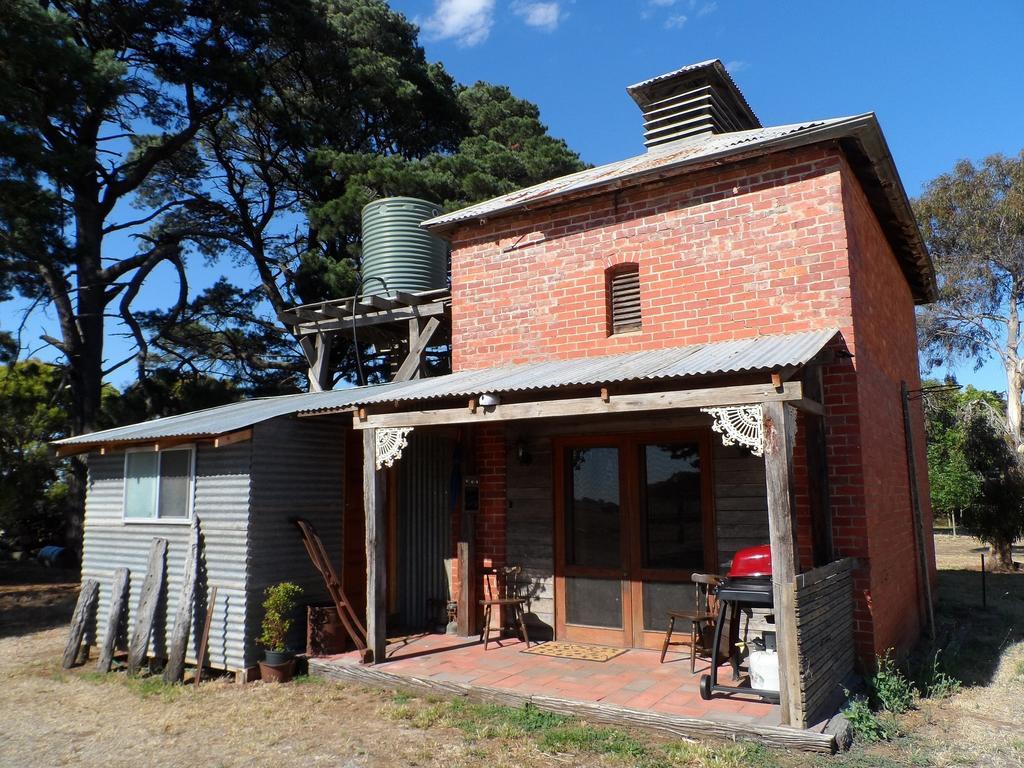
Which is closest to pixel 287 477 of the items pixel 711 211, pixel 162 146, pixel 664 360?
pixel 664 360

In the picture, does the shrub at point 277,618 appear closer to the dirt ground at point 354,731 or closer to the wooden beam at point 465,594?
the dirt ground at point 354,731

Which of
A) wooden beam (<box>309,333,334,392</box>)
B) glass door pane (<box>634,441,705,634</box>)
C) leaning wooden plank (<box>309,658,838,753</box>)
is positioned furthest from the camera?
wooden beam (<box>309,333,334,392</box>)

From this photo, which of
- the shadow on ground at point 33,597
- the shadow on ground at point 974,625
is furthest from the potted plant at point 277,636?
the shadow on ground at point 974,625

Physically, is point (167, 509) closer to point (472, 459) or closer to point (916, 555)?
point (472, 459)

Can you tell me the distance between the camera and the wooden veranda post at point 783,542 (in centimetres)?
507

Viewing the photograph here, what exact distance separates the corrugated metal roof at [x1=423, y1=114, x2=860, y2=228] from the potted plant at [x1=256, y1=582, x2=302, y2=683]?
16.3 ft

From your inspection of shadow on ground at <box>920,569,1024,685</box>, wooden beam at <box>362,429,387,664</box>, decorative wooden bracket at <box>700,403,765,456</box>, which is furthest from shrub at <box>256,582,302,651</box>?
shadow on ground at <box>920,569,1024,685</box>

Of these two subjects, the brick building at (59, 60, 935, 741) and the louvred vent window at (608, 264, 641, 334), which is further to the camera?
the louvred vent window at (608, 264, 641, 334)

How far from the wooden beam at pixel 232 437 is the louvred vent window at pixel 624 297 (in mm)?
4203

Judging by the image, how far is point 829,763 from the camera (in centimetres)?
471

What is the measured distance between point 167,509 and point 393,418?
11.0 ft

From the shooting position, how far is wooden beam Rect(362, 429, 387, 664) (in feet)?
24.2

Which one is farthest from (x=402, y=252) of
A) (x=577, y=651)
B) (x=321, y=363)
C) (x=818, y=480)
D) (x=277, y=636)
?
(x=818, y=480)

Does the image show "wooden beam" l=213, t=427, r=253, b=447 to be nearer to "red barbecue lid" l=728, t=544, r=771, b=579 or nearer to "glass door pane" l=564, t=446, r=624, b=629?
"glass door pane" l=564, t=446, r=624, b=629
